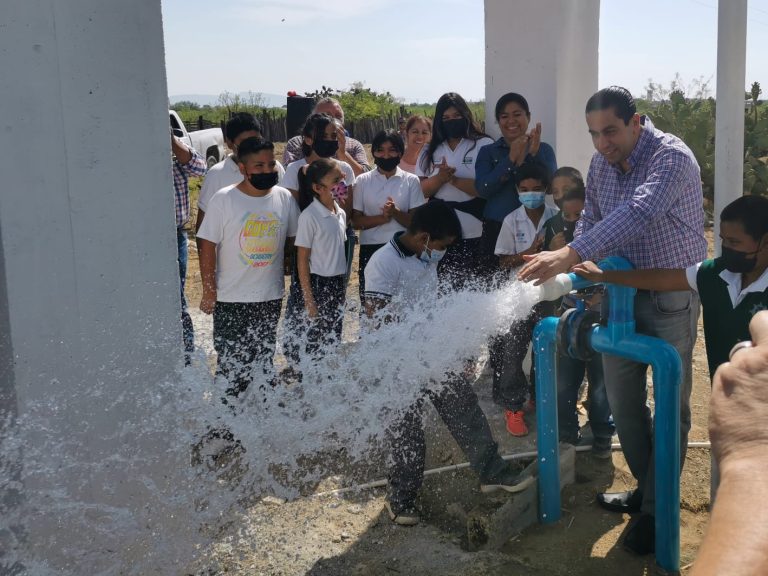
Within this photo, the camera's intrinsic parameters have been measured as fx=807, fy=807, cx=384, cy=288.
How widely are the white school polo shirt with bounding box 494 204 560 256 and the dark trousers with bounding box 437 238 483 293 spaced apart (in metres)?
0.30

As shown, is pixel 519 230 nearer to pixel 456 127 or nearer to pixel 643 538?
pixel 456 127

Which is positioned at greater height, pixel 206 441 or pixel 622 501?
pixel 206 441

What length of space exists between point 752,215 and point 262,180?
2665mm

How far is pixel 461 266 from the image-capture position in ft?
17.3

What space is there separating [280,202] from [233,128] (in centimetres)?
85

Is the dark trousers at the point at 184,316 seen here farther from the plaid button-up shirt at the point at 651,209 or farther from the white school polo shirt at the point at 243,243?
the plaid button-up shirt at the point at 651,209

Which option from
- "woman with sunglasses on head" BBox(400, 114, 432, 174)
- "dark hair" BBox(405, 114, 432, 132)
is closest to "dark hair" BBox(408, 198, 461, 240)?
"woman with sunglasses on head" BBox(400, 114, 432, 174)

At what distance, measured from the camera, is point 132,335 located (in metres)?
3.31

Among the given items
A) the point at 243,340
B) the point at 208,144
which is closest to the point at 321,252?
the point at 243,340

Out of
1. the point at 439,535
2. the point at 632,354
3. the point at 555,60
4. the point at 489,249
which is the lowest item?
the point at 439,535

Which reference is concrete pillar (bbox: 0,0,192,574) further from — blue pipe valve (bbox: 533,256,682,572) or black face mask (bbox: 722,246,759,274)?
black face mask (bbox: 722,246,759,274)

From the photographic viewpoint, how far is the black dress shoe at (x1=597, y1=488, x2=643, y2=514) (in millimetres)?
3881

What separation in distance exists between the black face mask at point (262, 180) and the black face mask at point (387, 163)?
3.14 ft

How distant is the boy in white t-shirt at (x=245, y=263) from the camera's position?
15.2 feet
